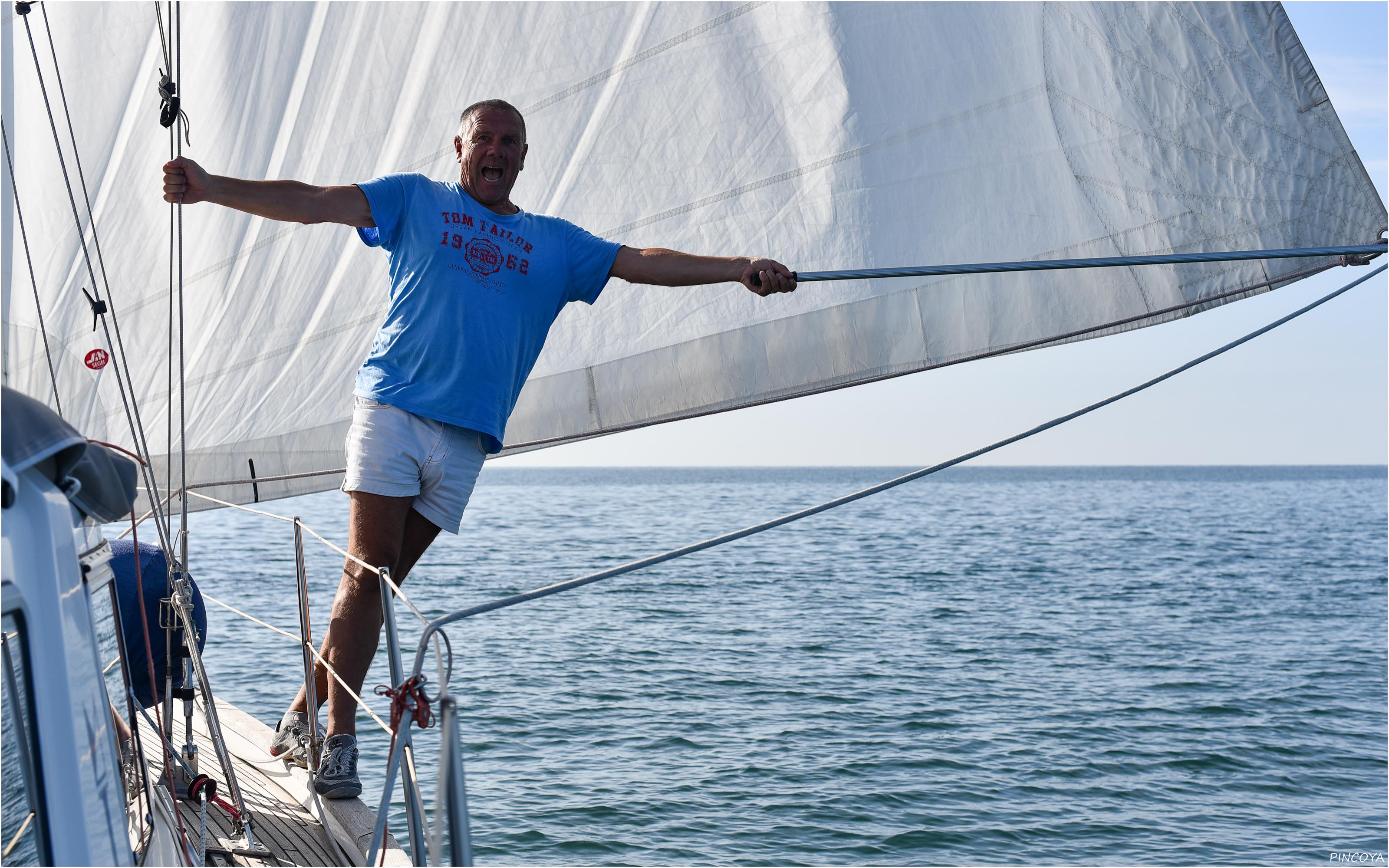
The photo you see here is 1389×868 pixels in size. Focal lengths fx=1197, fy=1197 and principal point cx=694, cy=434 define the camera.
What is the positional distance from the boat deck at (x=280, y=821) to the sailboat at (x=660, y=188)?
0.10 ft

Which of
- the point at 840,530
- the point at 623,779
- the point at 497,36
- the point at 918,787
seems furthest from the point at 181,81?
the point at 840,530

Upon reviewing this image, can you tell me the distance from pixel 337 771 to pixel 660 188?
65.4 inches

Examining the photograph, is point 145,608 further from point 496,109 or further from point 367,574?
point 496,109

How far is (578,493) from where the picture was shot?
6650 cm

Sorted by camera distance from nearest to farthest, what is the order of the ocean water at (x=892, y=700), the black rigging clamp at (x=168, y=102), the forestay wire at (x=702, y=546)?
the forestay wire at (x=702, y=546), the black rigging clamp at (x=168, y=102), the ocean water at (x=892, y=700)

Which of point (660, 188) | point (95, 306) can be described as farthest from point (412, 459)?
point (95, 306)

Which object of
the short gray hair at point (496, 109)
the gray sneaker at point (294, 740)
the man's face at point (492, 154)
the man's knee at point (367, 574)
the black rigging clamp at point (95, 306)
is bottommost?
the gray sneaker at point (294, 740)

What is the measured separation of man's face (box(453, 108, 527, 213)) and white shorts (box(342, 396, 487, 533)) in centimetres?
50

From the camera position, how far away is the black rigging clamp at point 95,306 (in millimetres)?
3369

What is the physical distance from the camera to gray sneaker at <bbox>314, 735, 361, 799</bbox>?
256 centimetres

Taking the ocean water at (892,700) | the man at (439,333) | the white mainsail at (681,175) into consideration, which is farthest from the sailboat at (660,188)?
the ocean water at (892,700)

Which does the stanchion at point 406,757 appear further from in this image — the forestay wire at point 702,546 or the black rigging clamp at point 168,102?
the black rigging clamp at point 168,102

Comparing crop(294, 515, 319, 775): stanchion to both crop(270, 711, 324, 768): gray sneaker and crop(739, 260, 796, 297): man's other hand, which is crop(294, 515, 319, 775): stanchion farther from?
crop(739, 260, 796, 297): man's other hand

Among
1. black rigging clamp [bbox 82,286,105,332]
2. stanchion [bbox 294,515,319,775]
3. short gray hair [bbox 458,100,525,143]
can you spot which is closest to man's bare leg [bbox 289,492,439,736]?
stanchion [bbox 294,515,319,775]
